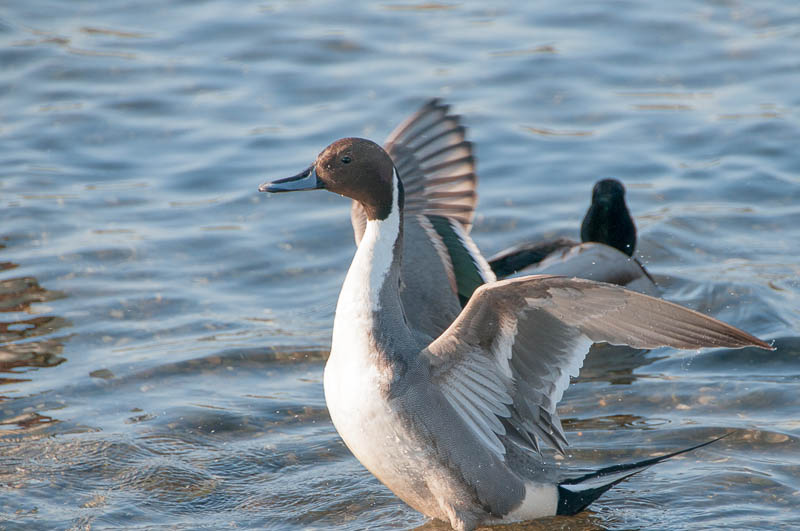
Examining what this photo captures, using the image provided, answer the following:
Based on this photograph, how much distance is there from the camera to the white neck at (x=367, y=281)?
4344 millimetres

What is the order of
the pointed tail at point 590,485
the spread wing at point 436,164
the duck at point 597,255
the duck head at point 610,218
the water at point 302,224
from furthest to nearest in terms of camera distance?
the duck head at point 610,218
the duck at point 597,255
the spread wing at point 436,164
the water at point 302,224
the pointed tail at point 590,485

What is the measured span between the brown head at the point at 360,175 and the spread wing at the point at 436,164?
1.19 m

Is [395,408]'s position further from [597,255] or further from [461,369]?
[597,255]

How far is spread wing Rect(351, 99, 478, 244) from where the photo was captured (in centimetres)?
582

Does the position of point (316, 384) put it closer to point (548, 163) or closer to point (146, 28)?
point (548, 163)

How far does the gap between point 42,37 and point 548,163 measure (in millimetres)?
5391

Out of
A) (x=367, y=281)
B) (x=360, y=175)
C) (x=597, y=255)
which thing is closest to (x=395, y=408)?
(x=367, y=281)

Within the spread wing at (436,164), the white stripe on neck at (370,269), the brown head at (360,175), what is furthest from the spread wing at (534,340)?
the spread wing at (436,164)

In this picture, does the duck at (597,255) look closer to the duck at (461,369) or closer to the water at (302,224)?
the water at (302,224)

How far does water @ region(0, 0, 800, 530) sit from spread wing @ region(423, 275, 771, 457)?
0.71 m

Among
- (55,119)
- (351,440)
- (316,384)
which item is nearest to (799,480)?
(351,440)

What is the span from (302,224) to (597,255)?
2.39 meters

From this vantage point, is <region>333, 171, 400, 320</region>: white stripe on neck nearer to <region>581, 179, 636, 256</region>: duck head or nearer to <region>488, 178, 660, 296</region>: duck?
<region>488, 178, 660, 296</region>: duck

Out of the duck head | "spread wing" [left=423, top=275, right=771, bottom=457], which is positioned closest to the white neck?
"spread wing" [left=423, top=275, right=771, bottom=457]
